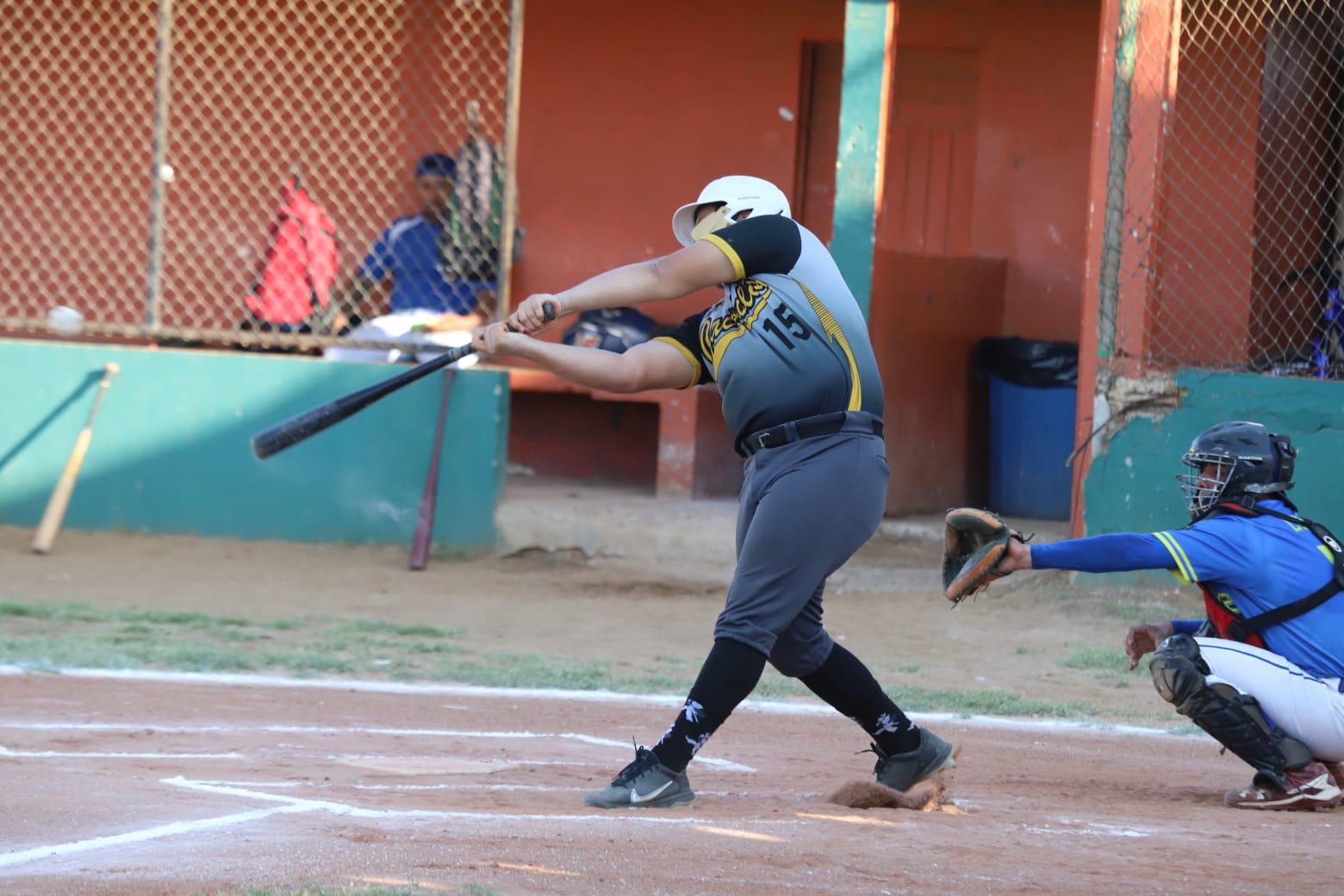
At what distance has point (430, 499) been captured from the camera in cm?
957

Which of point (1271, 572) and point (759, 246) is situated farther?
point (1271, 572)

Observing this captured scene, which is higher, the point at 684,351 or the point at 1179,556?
the point at 684,351

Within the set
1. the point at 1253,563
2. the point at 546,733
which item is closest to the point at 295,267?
the point at 546,733

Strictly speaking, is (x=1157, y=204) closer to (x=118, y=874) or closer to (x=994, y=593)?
(x=994, y=593)

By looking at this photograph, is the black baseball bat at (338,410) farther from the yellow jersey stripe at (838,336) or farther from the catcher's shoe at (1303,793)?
the catcher's shoe at (1303,793)

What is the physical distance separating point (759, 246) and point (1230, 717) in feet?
6.24

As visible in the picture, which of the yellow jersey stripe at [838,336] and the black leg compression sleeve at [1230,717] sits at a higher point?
the yellow jersey stripe at [838,336]

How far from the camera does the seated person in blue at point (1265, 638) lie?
14.6 feet

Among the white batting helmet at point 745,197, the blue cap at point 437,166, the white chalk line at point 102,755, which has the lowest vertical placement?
the white chalk line at point 102,755

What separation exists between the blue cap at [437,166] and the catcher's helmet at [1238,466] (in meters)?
7.47

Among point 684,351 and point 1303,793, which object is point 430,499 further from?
point 1303,793

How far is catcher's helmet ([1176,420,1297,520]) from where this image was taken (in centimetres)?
452

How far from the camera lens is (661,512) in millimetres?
10172

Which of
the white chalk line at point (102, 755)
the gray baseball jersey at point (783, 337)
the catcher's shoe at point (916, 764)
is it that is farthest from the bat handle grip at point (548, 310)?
the white chalk line at point (102, 755)
